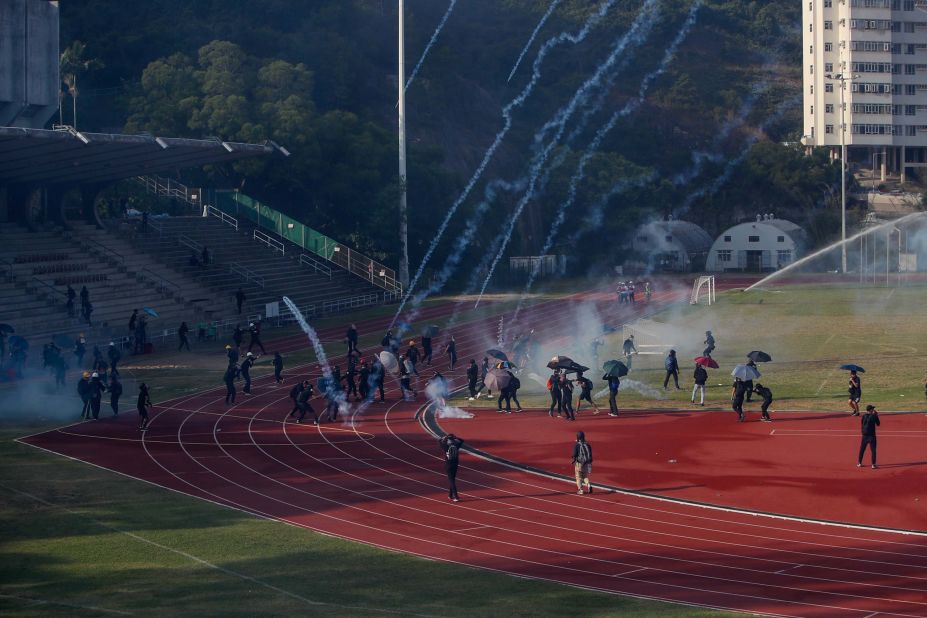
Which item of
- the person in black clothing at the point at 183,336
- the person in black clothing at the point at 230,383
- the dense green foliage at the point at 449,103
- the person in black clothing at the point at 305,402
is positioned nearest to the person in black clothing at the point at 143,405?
the person in black clothing at the point at 230,383

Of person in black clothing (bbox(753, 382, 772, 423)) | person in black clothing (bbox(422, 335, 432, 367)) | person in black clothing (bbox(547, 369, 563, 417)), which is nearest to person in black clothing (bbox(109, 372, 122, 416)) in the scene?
person in black clothing (bbox(547, 369, 563, 417))

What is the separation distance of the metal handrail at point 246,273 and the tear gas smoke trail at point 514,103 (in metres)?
11.5

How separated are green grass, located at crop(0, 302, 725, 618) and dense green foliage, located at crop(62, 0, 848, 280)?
4576 cm

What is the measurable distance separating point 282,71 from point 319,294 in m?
18.1

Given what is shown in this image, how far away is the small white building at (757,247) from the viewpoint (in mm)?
83812

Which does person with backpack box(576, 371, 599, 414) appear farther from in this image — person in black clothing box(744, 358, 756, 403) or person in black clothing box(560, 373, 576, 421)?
person in black clothing box(744, 358, 756, 403)

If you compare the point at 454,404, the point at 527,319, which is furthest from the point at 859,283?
the point at 454,404

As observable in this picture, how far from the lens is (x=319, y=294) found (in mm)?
62031

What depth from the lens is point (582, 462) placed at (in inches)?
971

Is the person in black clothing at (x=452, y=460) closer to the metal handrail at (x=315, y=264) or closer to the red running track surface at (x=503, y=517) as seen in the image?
the red running track surface at (x=503, y=517)

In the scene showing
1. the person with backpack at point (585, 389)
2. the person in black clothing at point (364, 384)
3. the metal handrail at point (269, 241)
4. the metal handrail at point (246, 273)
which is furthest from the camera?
the metal handrail at point (269, 241)

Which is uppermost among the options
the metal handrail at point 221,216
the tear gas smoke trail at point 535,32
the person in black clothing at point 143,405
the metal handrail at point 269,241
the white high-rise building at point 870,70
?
the tear gas smoke trail at point 535,32

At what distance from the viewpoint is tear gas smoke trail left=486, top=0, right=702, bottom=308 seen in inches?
2906

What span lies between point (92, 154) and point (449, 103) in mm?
55945
